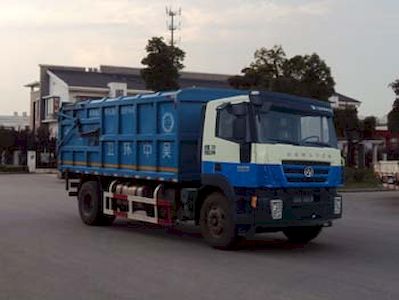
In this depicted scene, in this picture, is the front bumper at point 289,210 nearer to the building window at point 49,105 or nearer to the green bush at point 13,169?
the green bush at point 13,169

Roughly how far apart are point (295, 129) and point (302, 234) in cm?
232

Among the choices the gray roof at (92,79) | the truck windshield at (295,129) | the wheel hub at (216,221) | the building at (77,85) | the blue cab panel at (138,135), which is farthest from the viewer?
the gray roof at (92,79)

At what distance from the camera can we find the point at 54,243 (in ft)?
44.4

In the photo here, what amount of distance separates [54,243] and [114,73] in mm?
66264

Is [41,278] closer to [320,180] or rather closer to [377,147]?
[320,180]

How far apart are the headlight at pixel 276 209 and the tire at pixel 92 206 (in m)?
5.81

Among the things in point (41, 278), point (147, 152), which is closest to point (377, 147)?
point (147, 152)

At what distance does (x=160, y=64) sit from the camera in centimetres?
4297

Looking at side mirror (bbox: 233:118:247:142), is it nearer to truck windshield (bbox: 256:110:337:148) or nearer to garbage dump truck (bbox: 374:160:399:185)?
truck windshield (bbox: 256:110:337:148)

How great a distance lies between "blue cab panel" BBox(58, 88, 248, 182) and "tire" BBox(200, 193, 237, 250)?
2.93ft

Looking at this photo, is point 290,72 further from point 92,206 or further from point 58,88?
point 58,88

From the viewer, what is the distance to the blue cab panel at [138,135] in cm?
1380

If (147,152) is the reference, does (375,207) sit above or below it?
below

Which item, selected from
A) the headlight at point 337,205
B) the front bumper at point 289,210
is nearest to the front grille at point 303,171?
the front bumper at point 289,210
